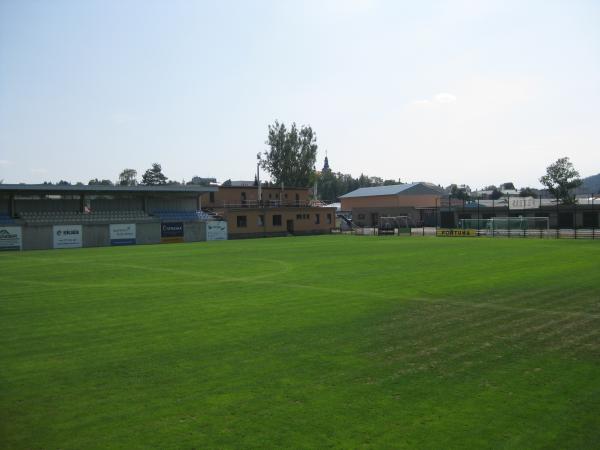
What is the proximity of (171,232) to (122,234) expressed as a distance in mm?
6040

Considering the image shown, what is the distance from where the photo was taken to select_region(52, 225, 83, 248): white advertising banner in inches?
2109

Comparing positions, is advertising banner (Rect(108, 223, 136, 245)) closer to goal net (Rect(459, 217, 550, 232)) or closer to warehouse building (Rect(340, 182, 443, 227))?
goal net (Rect(459, 217, 550, 232))

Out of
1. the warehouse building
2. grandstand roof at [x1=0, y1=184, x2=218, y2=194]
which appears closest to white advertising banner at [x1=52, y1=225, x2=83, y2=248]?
grandstand roof at [x1=0, y1=184, x2=218, y2=194]

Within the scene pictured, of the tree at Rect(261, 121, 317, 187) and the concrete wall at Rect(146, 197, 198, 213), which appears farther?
the tree at Rect(261, 121, 317, 187)

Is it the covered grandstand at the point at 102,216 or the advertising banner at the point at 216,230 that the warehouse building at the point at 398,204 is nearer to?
the advertising banner at the point at 216,230

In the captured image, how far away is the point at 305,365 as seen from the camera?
10.6 m

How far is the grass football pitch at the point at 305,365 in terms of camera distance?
24.8 ft

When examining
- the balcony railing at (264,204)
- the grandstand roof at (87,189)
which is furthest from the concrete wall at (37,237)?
the balcony railing at (264,204)

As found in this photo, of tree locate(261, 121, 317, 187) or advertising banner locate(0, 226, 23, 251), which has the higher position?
tree locate(261, 121, 317, 187)

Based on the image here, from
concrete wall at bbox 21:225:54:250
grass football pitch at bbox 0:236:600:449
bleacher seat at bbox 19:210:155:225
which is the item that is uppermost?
bleacher seat at bbox 19:210:155:225

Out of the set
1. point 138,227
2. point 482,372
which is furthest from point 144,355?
point 138,227

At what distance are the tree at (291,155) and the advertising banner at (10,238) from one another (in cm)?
5918

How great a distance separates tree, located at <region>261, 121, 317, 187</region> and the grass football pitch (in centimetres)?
8269

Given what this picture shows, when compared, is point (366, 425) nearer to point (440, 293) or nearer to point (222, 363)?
point (222, 363)
